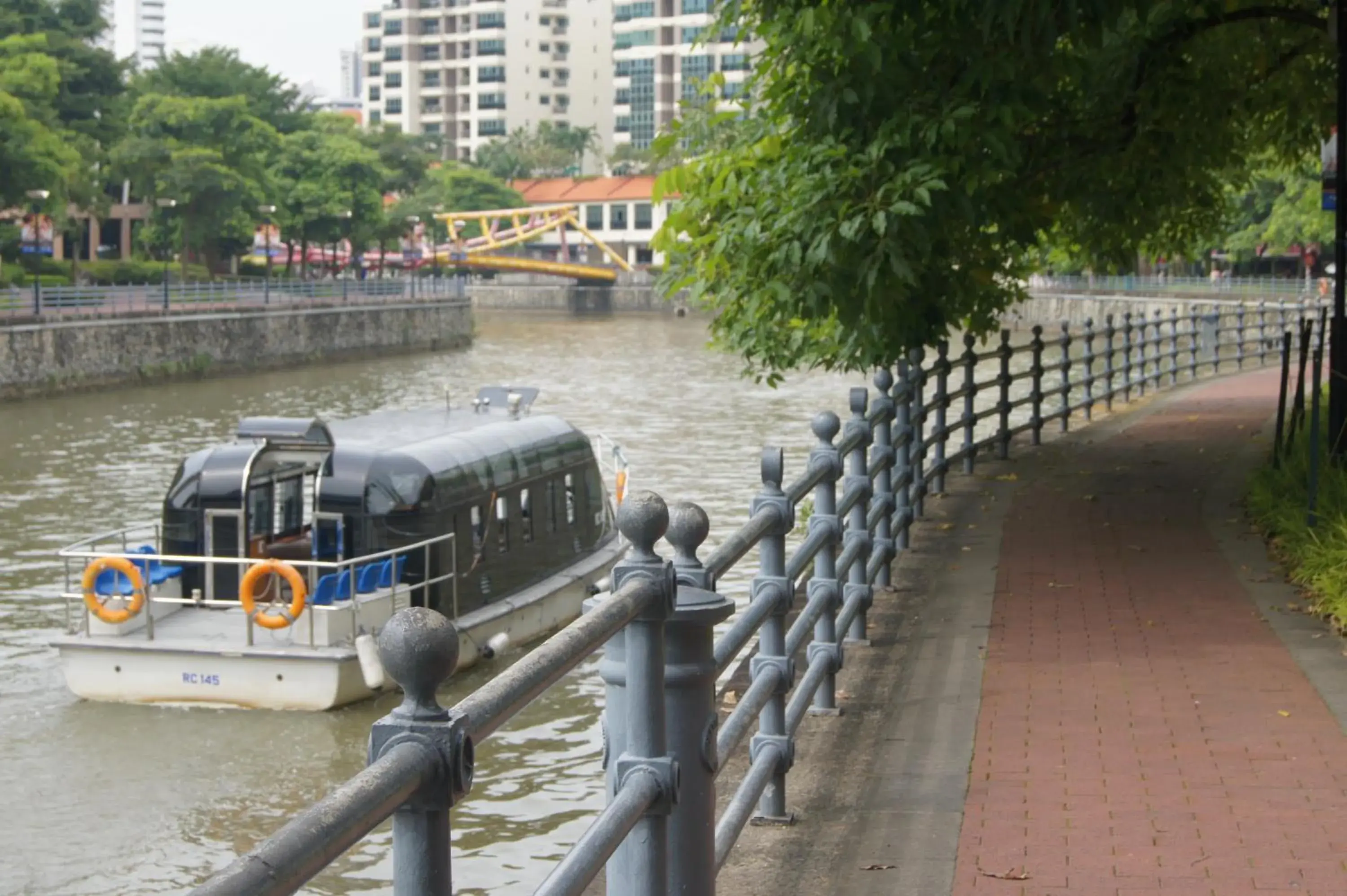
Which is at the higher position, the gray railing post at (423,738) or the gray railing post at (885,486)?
the gray railing post at (423,738)

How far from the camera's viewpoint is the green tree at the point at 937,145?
1198 cm

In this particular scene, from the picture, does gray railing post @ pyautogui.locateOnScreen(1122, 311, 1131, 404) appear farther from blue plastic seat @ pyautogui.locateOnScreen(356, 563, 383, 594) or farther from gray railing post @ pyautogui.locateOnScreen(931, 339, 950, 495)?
blue plastic seat @ pyautogui.locateOnScreen(356, 563, 383, 594)

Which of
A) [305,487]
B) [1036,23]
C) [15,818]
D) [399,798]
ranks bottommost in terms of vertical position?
[15,818]

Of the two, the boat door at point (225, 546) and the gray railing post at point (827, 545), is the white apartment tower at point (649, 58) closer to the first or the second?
the boat door at point (225, 546)

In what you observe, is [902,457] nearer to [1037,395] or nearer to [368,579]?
[368,579]

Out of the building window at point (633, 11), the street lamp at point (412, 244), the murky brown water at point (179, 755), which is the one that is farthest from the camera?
the building window at point (633, 11)

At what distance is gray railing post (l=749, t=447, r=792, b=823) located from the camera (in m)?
6.01

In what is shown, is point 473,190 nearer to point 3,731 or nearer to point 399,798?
point 3,731

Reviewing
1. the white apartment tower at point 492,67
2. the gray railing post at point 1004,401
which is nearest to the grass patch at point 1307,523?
the gray railing post at point 1004,401

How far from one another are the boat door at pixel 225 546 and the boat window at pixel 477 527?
212 centimetres

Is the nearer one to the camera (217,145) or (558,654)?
(558,654)

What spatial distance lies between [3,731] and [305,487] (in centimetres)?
475

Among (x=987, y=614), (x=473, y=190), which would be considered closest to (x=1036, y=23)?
(x=987, y=614)

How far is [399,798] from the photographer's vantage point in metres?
2.33
